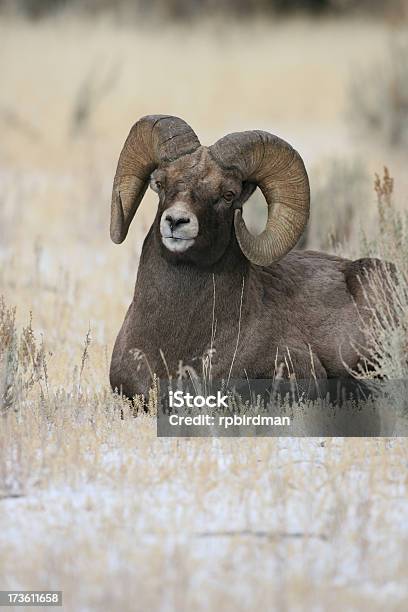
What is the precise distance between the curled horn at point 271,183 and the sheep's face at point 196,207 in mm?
91

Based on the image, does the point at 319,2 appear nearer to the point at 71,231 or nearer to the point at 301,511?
the point at 71,231

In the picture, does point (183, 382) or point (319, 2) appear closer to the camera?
point (183, 382)

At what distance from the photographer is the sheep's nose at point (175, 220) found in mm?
7703

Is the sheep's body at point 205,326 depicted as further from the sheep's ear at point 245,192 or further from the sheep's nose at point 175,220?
the sheep's nose at point 175,220

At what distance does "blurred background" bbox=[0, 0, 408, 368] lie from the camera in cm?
1394

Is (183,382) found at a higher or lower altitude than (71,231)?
lower

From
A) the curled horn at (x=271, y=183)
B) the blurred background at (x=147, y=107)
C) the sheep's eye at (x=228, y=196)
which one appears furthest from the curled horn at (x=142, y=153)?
the blurred background at (x=147, y=107)

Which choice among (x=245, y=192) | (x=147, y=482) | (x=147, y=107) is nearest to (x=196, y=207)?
(x=245, y=192)

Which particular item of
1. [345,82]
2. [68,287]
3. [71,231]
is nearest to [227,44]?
[345,82]

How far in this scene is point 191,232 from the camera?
7820 millimetres

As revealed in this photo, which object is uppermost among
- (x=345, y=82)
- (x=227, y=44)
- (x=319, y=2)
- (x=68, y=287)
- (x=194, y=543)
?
(x=319, y=2)

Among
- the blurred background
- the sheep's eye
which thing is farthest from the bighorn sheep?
the blurred background

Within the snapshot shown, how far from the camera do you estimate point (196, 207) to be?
7.91 m

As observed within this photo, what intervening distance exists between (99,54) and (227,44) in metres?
4.99
